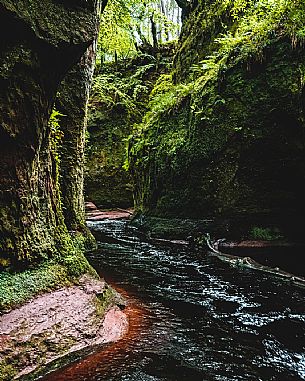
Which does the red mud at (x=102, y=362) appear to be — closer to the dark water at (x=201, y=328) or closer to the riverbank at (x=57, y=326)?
the dark water at (x=201, y=328)

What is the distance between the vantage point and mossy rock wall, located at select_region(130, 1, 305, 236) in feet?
28.0

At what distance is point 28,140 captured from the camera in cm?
415

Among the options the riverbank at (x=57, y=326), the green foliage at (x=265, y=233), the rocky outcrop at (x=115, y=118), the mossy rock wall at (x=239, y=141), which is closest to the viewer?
the riverbank at (x=57, y=326)

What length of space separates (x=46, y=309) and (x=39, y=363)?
59 cm

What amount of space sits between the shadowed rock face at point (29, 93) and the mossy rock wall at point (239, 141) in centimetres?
571

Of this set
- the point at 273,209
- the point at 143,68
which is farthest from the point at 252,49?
the point at 143,68

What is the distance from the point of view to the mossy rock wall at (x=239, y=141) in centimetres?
855

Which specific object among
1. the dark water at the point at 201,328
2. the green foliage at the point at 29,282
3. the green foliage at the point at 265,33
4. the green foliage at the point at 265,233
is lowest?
the dark water at the point at 201,328

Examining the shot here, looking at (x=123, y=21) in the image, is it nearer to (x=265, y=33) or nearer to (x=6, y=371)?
(x=265, y=33)

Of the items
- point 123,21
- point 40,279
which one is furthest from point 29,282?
point 123,21

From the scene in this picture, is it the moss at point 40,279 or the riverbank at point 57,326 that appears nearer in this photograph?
the riverbank at point 57,326

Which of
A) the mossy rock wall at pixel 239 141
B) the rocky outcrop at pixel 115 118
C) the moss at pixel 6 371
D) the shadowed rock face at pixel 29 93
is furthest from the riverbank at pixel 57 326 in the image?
the rocky outcrop at pixel 115 118

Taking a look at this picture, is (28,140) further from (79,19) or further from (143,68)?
(143,68)

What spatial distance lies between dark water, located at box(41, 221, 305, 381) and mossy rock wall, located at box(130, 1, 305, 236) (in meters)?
2.67
